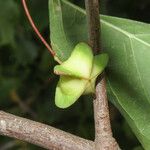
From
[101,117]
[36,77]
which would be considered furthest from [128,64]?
[36,77]

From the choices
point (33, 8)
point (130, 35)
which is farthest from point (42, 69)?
point (130, 35)

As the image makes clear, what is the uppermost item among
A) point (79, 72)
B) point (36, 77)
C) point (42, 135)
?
point (79, 72)

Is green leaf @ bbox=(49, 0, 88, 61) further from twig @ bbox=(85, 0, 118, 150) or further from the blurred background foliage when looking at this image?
the blurred background foliage

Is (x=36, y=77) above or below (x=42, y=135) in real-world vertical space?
below

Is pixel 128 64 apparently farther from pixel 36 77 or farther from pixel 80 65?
pixel 36 77

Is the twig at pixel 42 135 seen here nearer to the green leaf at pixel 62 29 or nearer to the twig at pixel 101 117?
the twig at pixel 101 117

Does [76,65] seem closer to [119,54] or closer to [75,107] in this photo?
[119,54]
